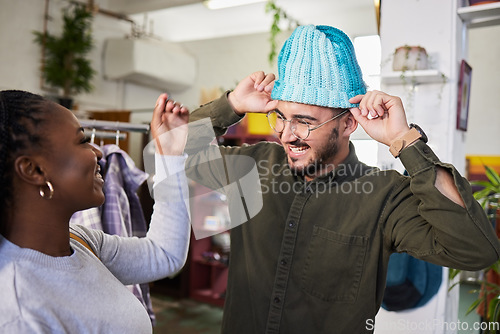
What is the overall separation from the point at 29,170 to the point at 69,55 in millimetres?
Answer: 6277

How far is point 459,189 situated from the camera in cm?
114

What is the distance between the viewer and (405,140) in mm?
1229

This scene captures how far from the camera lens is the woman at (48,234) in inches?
33.4

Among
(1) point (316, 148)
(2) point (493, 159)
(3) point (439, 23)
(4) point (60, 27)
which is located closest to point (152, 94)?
(4) point (60, 27)

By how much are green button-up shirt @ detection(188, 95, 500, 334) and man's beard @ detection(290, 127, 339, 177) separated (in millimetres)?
32

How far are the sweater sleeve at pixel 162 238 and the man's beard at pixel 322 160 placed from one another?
43cm

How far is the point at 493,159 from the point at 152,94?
5.87 meters

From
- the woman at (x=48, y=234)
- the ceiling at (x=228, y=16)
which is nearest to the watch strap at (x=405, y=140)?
the woman at (x=48, y=234)

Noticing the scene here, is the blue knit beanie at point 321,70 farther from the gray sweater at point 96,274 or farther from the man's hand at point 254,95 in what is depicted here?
the gray sweater at point 96,274

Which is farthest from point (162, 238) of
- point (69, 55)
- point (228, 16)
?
point (228, 16)

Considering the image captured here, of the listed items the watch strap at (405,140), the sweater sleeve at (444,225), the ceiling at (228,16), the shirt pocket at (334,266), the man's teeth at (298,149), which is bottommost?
the shirt pocket at (334,266)

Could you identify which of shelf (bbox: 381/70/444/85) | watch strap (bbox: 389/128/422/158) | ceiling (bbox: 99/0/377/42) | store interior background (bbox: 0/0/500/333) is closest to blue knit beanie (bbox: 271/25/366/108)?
watch strap (bbox: 389/128/422/158)

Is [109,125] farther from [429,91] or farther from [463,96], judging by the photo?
[463,96]

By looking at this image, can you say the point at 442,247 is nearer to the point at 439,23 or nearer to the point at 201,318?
the point at 439,23
